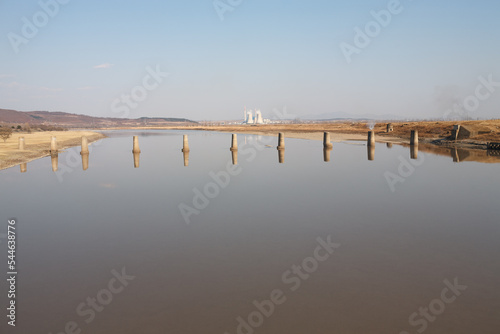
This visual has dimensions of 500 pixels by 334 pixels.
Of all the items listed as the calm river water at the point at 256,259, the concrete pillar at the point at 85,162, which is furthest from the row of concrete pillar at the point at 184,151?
the calm river water at the point at 256,259

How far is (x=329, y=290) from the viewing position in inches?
249

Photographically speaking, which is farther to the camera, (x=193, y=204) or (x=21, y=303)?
(x=193, y=204)

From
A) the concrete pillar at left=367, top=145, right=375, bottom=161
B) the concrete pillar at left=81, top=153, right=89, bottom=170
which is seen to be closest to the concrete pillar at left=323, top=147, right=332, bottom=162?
the concrete pillar at left=367, top=145, right=375, bottom=161

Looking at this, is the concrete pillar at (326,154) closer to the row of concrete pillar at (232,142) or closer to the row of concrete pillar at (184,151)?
the row of concrete pillar at (184,151)

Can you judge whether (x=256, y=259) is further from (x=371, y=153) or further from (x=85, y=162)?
(x=371, y=153)

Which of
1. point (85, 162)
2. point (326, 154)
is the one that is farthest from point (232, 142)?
point (85, 162)

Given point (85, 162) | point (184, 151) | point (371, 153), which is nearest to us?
point (85, 162)

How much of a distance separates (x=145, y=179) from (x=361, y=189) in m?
9.98

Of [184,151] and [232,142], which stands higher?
[232,142]

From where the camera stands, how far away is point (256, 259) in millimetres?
7688

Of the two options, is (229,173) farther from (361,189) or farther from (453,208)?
(453,208)

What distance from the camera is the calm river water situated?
550 centimetres

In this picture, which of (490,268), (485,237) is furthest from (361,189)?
(490,268)

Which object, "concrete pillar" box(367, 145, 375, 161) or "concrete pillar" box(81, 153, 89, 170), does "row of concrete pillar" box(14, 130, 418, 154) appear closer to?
"concrete pillar" box(81, 153, 89, 170)
